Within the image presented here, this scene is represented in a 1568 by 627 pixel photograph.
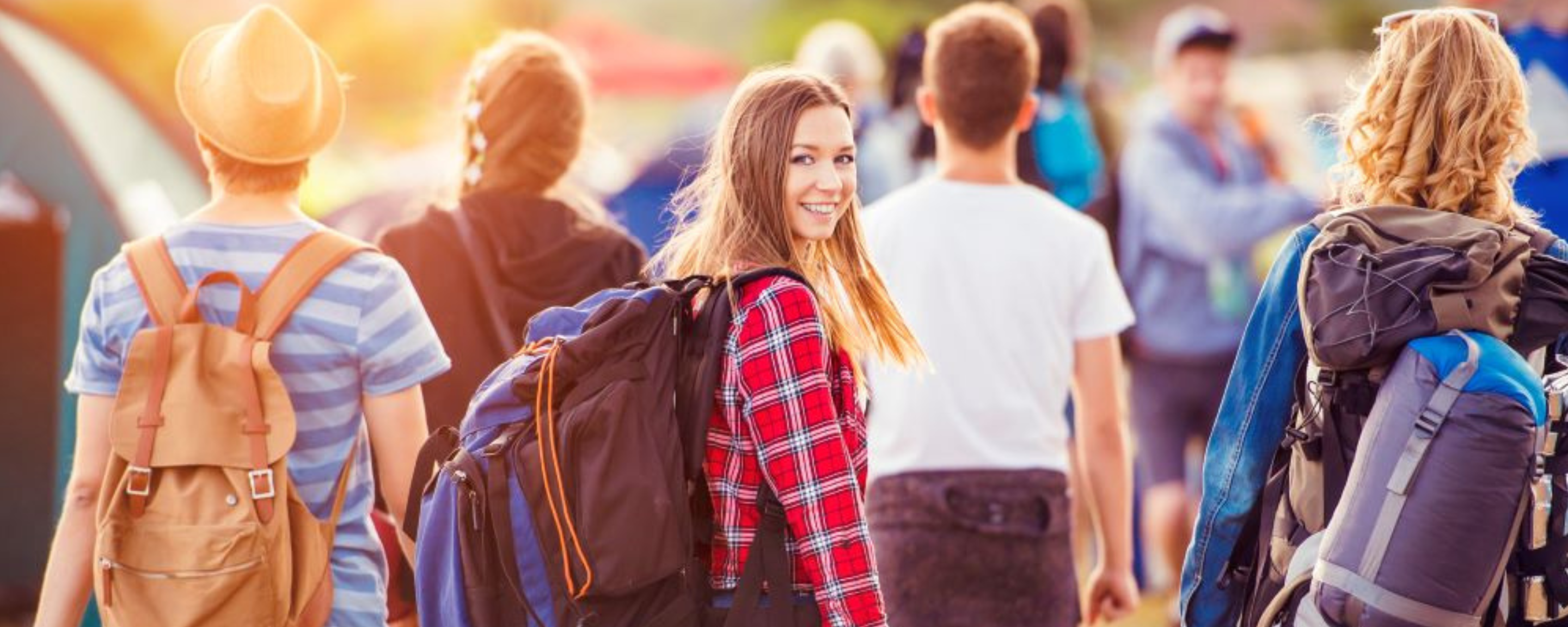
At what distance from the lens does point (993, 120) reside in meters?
4.80

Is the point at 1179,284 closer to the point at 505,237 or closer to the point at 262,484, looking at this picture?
the point at 505,237

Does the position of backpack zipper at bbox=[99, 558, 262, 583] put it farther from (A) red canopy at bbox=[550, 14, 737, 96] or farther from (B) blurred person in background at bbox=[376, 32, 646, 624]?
(A) red canopy at bbox=[550, 14, 737, 96]

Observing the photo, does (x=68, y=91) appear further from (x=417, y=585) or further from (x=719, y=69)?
(x=719, y=69)

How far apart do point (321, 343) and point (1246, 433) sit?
5.54 feet

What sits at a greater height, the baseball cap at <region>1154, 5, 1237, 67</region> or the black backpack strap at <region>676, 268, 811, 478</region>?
the baseball cap at <region>1154, 5, 1237, 67</region>

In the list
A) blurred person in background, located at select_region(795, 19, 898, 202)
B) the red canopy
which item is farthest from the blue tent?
the red canopy

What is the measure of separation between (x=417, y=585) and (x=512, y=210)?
138cm

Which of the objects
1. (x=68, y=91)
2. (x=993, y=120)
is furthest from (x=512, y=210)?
(x=68, y=91)

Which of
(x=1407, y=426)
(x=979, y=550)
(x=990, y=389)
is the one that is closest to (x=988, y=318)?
(x=990, y=389)

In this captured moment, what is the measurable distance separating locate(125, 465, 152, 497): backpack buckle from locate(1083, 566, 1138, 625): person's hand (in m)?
2.52

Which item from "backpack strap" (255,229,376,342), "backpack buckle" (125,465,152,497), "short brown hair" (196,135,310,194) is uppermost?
"short brown hair" (196,135,310,194)

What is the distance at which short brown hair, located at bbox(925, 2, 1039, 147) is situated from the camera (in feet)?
15.8

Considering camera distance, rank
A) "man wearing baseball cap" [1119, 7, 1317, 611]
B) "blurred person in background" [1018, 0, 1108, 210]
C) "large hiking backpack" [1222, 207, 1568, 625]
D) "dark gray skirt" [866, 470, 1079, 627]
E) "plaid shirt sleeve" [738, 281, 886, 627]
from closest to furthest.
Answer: "large hiking backpack" [1222, 207, 1568, 625], "plaid shirt sleeve" [738, 281, 886, 627], "dark gray skirt" [866, 470, 1079, 627], "blurred person in background" [1018, 0, 1108, 210], "man wearing baseball cap" [1119, 7, 1317, 611]

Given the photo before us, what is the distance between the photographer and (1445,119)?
3328 mm
